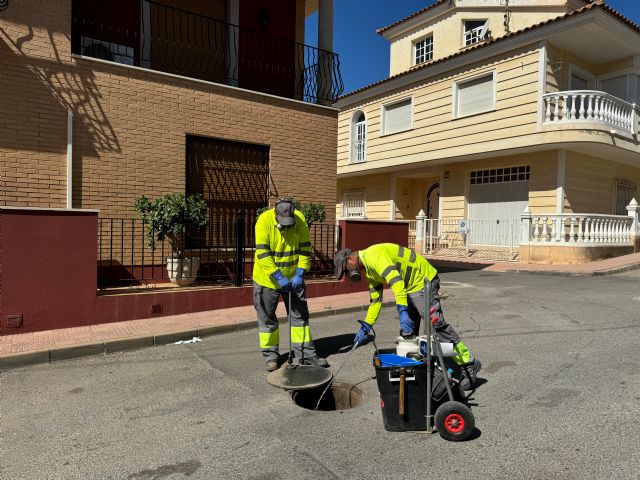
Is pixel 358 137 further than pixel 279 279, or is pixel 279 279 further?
pixel 358 137

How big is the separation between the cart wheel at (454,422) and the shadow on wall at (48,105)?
6.49 meters

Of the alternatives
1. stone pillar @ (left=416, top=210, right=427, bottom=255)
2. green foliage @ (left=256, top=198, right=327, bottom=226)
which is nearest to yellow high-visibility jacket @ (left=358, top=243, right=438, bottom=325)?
green foliage @ (left=256, top=198, right=327, bottom=226)

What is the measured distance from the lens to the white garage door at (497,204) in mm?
15445

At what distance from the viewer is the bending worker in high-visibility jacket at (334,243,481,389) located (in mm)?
3898

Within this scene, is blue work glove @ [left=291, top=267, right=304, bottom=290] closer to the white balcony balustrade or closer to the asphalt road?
the asphalt road

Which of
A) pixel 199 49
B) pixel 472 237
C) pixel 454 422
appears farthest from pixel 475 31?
pixel 454 422

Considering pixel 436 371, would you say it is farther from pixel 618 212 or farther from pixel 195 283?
pixel 618 212

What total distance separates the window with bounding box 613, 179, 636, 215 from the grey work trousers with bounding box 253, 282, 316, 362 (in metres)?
15.5

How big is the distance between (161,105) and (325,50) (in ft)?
13.6

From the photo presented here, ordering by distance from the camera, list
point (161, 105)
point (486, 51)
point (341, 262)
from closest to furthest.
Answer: point (341, 262), point (161, 105), point (486, 51)

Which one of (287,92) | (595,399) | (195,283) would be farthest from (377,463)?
(287,92)

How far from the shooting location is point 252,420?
3.67 metres

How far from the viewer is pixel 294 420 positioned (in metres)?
3.68

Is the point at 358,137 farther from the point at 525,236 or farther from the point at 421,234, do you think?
the point at 525,236
